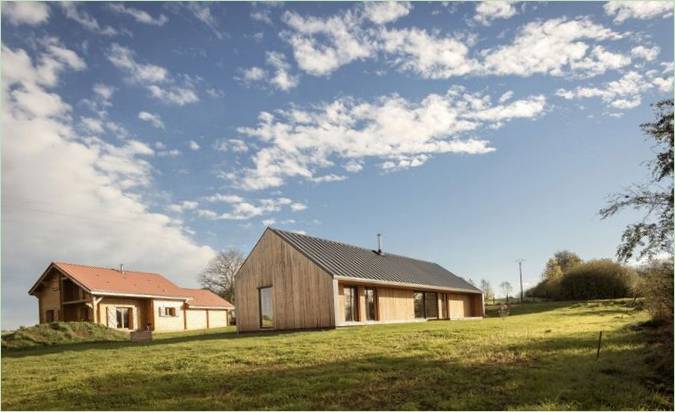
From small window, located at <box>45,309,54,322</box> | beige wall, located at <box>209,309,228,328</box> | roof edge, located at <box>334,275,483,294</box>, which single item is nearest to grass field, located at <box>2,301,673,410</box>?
roof edge, located at <box>334,275,483,294</box>

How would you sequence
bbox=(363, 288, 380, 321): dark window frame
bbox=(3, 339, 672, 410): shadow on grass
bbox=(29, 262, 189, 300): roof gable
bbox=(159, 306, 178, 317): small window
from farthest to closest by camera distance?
bbox=(159, 306, 178, 317): small window, bbox=(29, 262, 189, 300): roof gable, bbox=(363, 288, 380, 321): dark window frame, bbox=(3, 339, 672, 410): shadow on grass

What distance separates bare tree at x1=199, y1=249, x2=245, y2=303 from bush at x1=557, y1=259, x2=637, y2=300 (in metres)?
34.1

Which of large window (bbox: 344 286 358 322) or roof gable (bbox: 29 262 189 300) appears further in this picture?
roof gable (bbox: 29 262 189 300)

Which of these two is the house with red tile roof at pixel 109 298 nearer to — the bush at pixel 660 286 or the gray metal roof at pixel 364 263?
the gray metal roof at pixel 364 263

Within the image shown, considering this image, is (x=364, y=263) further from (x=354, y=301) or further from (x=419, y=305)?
(x=419, y=305)

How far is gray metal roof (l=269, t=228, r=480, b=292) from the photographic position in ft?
85.0

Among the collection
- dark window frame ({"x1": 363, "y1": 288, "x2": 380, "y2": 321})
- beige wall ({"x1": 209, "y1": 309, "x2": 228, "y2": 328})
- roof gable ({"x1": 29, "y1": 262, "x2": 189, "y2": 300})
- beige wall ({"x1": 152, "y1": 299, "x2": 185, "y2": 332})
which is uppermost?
roof gable ({"x1": 29, "y1": 262, "x2": 189, "y2": 300})

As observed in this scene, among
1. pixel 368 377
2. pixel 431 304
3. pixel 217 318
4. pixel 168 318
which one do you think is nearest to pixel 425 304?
pixel 431 304

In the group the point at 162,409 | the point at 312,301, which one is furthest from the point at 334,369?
the point at 312,301

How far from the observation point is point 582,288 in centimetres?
4997

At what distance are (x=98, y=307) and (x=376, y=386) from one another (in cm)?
3132

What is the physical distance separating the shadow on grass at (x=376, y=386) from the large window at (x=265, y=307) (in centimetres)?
1477

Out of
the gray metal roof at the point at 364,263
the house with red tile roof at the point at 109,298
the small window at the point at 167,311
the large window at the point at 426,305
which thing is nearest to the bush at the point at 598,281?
the gray metal roof at the point at 364,263

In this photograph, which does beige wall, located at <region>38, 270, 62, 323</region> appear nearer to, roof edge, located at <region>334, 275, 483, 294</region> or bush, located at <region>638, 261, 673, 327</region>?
roof edge, located at <region>334, 275, 483, 294</region>
